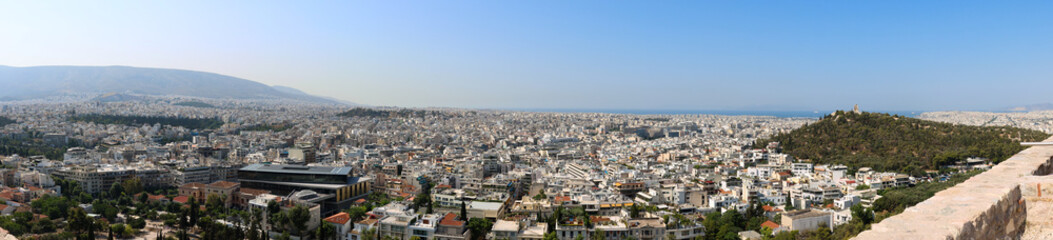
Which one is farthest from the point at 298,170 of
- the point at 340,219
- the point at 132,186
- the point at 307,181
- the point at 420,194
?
the point at 340,219

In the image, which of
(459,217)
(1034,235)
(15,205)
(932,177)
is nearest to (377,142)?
(15,205)

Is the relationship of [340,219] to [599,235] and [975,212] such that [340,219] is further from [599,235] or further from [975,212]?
→ [975,212]

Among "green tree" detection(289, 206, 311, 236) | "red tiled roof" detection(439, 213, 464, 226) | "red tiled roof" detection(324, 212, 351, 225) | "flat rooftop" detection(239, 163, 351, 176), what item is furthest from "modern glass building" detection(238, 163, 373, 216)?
"red tiled roof" detection(439, 213, 464, 226)

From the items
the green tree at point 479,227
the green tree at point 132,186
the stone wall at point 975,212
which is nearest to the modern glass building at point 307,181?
the green tree at point 132,186

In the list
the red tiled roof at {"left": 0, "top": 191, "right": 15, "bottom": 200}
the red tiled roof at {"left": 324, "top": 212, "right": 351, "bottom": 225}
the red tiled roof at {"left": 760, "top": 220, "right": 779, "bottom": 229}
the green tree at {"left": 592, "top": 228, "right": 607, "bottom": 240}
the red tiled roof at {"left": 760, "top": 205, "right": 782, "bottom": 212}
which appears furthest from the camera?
the red tiled roof at {"left": 0, "top": 191, "right": 15, "bottom": 200}

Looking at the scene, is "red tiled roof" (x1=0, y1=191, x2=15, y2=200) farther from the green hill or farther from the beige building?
the green hill

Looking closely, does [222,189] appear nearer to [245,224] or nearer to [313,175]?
[313,175]
